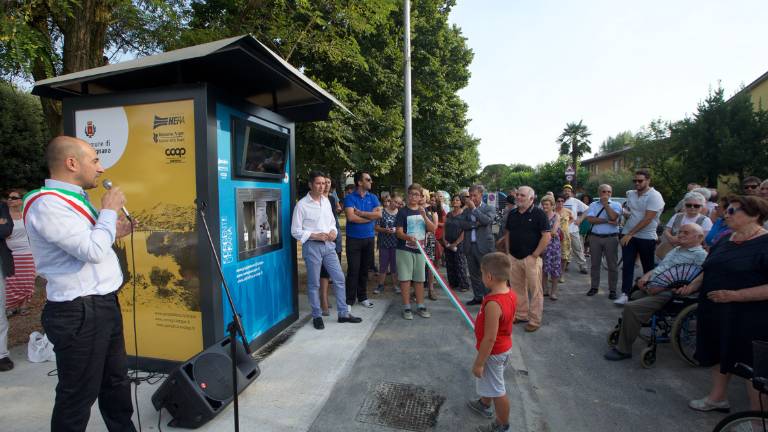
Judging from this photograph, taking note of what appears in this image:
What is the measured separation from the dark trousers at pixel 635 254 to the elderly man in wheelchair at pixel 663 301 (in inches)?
65.6

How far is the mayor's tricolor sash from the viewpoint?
2.04 meters

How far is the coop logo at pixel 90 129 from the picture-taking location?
12.0ft

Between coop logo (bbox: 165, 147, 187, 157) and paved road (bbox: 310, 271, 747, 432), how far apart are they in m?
2.54

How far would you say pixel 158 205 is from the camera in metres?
3.57

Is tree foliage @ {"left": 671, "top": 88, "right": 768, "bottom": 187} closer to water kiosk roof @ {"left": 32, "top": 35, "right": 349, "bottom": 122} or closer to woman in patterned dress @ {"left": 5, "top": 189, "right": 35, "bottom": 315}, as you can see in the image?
water kiosk roof @ {"left": 32, "top": 35, "right": 349, "bottom": 122}

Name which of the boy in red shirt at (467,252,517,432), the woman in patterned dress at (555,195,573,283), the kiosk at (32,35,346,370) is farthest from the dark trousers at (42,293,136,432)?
the woman in patterned dress at (555,195,573,283)

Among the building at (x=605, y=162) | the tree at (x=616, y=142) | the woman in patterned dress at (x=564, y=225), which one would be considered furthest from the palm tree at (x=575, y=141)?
the woman in patterned dress at (x=564, y=225)

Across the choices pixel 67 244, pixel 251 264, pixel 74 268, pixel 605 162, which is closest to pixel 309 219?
pixel 251 264

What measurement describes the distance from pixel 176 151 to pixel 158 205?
1.76 feet

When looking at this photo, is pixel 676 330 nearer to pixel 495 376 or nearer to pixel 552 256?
pixel 495 376

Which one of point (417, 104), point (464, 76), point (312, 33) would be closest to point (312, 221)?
point (312, 33)

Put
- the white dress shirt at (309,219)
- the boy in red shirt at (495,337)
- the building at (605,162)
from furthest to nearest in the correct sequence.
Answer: the building at (605,162) < the white dress shirt at (309,219) < the boy in red shirt at (495,337)

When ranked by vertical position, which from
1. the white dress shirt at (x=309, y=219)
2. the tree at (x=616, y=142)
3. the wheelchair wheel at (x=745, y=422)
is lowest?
the wheelchair wheel at (x=745, y=422)

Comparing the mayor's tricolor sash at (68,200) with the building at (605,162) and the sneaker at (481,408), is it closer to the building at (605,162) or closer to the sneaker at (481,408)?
the sneaker at (481,408)
